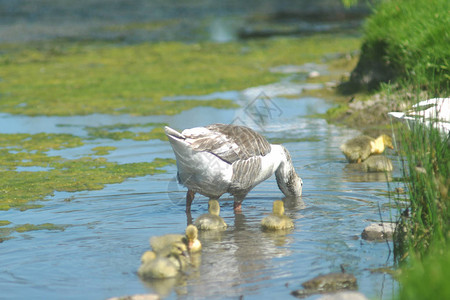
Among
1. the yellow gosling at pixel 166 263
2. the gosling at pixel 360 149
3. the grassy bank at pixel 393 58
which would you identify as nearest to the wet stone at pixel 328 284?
the yellow gosling at pixel 166 263

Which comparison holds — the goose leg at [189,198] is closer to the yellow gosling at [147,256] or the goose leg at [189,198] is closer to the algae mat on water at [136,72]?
the yellow gosling at [147,256]

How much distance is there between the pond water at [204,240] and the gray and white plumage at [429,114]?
38.1 inches

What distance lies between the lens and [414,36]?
39.0ft

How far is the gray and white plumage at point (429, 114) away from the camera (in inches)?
245

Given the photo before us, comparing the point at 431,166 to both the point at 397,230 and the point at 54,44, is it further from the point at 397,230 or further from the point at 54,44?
the point at 54,44

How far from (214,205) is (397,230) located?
2.24 m

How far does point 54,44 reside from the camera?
2627 centimetres

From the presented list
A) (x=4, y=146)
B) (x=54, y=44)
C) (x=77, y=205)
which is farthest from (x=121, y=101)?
(x=54, y=44)

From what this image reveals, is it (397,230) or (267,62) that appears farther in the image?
(267,62)

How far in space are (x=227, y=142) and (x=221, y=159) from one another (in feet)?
0.78

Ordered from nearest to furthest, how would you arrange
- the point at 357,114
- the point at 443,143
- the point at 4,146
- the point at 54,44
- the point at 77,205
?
the point at 443,143 → the point at 77,205 → the point at 4,146 → the point at 357,114 → the point at 54,44

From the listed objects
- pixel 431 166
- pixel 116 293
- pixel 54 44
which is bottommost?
pixel 116 293

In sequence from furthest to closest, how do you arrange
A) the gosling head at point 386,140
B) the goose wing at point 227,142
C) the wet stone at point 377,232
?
the gosling head at point 386,140, the goose wing at point 227,142, the wet stone at point 377,232

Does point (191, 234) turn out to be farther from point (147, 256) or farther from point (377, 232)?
point (377, 232)
